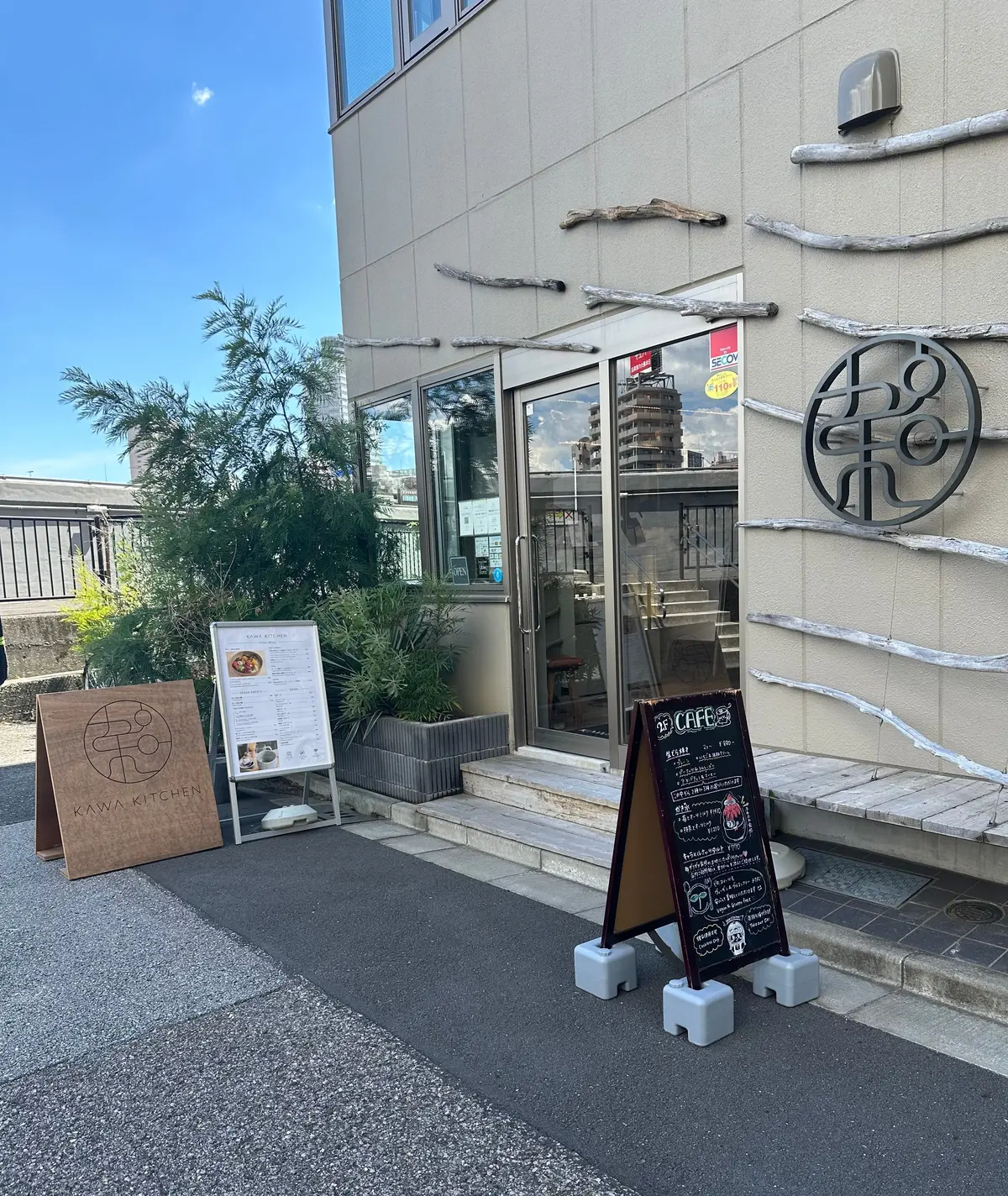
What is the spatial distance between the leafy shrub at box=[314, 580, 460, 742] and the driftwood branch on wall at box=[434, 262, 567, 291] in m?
2.03

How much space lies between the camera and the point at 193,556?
245 inches

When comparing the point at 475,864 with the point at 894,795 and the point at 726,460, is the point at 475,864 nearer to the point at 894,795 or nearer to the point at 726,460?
the point at 894,795

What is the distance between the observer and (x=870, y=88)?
3730 mm

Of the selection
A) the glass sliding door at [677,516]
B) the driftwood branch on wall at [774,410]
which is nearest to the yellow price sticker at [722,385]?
the glass sliding door at [677,516]

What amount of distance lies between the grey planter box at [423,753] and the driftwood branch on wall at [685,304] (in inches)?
106

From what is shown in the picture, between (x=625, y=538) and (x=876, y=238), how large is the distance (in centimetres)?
201

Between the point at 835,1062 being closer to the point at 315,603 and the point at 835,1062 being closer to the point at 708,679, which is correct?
the point at 708,679

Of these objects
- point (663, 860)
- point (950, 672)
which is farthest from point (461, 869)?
point (950, 672)

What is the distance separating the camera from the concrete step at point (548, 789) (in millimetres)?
4730

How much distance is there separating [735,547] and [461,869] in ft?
7.06

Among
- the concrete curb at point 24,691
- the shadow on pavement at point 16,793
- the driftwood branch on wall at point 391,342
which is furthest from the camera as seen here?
the concrete curb at point 24,691

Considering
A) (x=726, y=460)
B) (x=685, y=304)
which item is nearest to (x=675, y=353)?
(x=685, y=304)

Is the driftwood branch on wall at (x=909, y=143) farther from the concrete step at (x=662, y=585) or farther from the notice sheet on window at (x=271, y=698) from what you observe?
the notice sheet on window at (x=271, y=698)

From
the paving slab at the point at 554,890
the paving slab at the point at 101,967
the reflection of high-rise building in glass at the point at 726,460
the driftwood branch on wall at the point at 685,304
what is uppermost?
the driftwood branch on wall at the point at 685,304
